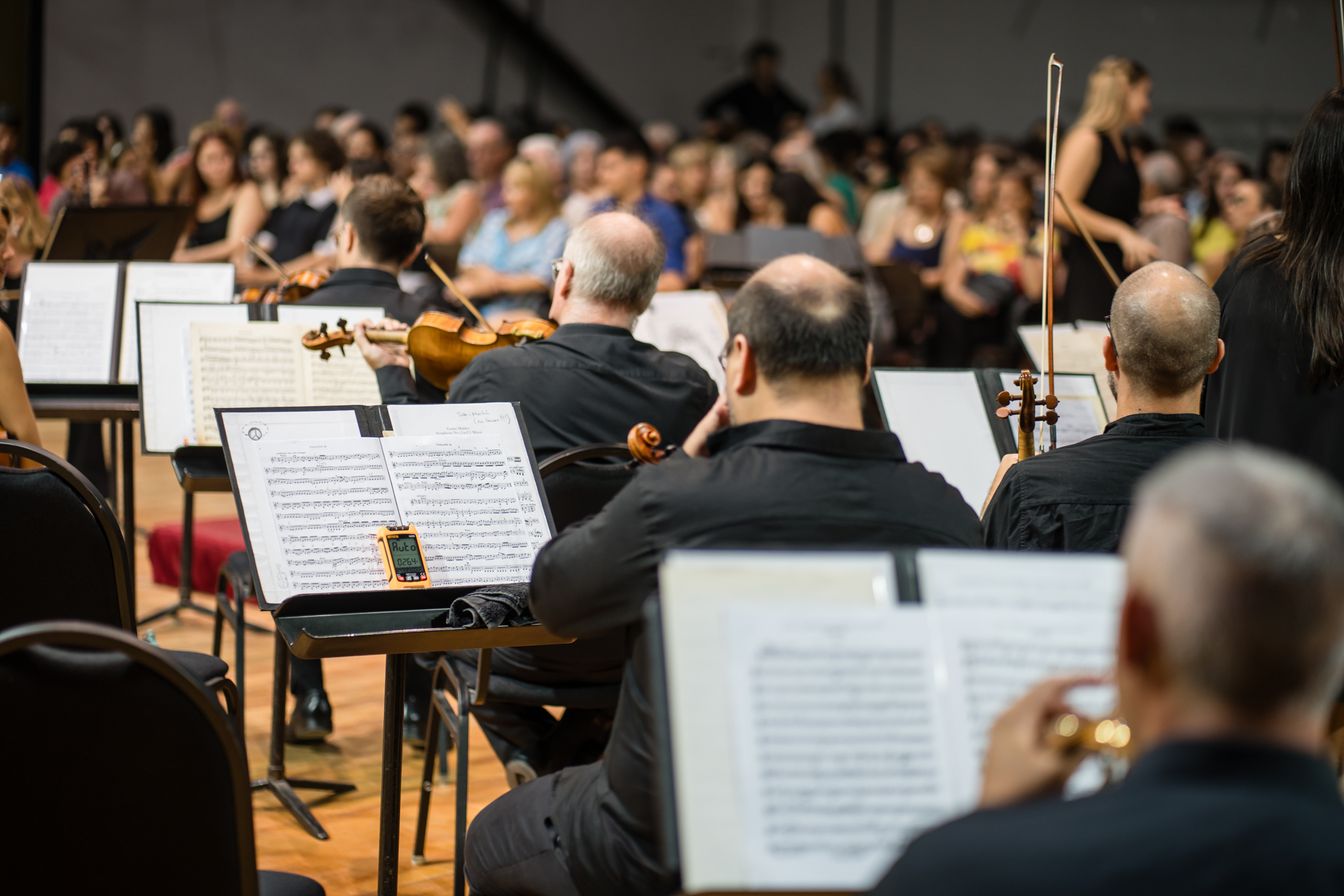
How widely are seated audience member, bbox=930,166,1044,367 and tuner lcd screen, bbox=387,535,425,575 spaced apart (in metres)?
5.59

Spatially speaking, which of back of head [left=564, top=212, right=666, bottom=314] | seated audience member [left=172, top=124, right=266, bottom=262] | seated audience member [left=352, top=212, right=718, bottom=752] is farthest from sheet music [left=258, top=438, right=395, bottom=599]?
seated audience member [left=172, top=124, right=266, bottom=262]

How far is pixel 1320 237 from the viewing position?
2387mm

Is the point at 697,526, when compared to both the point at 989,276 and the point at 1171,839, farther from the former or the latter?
the point at 989,276

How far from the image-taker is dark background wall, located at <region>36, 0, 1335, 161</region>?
10.3 m

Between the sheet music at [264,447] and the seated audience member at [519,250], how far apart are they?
3569mm

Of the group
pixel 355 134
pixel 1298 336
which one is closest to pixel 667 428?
pixel 1298 336

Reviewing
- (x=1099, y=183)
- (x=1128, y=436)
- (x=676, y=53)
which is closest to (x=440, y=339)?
(x=1128, y=436)

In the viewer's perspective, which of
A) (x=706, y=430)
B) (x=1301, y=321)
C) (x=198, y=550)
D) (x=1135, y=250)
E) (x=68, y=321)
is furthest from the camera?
(x=198, y=550)

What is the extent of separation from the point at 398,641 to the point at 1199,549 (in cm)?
130

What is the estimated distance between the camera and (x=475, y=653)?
8.68ft

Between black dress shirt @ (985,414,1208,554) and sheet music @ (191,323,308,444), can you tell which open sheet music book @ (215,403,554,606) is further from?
sheet music @ (191,323,308,444)

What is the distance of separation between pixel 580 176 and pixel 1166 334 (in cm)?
606

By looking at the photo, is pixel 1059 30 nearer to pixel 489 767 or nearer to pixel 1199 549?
pixel 489 767

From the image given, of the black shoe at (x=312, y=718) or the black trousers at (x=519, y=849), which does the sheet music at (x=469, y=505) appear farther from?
the black shoe at (x=312, y=718)
